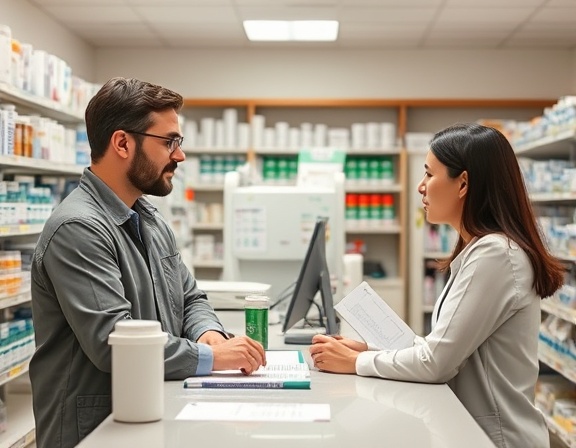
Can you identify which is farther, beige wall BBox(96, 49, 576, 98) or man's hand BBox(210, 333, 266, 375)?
beige wall BBox(96, 49, 576, 98)

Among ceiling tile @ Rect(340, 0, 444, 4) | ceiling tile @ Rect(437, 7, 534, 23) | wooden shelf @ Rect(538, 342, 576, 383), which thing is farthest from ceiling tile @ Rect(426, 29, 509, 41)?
wooden shelf @ Rect(538, 342, 576, 383)

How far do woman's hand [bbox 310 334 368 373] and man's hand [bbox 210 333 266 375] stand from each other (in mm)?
246

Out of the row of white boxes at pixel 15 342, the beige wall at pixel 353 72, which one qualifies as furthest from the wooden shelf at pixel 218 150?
the row of white boxes at pixel 15 342

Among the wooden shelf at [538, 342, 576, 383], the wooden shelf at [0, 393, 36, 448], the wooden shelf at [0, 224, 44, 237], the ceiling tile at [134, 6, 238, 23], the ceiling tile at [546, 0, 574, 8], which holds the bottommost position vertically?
the wooden shelf at [0, 393, 36, 448]

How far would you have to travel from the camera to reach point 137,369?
155 cm

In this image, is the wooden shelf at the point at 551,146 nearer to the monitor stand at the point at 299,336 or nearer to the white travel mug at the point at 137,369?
the monitor stand at the point at 299,336

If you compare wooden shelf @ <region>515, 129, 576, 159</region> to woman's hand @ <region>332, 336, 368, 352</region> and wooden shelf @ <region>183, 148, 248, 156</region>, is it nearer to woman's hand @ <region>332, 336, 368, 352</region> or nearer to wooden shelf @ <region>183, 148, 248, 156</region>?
wooden shelf @ <region>183, 148, 248, 156</region>

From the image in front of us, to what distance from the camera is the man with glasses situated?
181 cm

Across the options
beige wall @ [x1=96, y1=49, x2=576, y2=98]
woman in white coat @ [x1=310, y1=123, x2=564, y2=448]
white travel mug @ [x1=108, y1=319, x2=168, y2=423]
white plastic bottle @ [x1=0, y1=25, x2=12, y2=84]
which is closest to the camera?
white travel mug @ [x1=108, y1=319, x2=168, y2=423]

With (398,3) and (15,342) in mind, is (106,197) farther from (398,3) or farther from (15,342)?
(398,3)

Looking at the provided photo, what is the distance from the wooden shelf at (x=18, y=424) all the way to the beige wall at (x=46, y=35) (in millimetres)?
2660

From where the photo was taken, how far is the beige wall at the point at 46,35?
18.6ft

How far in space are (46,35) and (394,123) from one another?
137 inches

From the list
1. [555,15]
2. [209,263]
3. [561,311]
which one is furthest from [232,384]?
[209,263]
